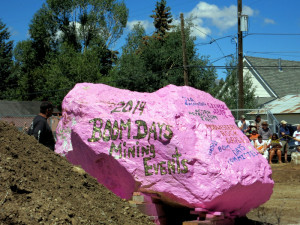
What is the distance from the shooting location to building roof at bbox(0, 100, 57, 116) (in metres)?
42.5

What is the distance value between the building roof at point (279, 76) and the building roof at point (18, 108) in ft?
73.1

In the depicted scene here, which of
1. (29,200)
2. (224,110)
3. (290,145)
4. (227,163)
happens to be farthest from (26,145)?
(290,145)

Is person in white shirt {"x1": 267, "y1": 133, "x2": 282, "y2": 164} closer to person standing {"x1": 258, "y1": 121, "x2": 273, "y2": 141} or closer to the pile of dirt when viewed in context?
person standing {"x1": 258, "y1": 121, "x2": 273, "y2": 141}

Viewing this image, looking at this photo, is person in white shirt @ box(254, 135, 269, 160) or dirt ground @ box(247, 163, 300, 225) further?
person in white shirt @ box(254, 135, 269, 160)

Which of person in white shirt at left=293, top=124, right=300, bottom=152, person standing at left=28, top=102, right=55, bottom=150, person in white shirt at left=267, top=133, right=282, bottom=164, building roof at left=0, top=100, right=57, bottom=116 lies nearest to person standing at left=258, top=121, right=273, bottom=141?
person in white shirt at left=267, top=133, right=282, bottom=164

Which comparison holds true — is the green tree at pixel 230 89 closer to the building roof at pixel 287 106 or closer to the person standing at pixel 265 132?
the building roof at pixel 287 106

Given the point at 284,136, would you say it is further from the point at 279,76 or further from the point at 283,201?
the point at 279,76

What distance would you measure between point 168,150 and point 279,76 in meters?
32.6

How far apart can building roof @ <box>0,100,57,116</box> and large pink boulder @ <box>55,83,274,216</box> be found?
37.5 meters

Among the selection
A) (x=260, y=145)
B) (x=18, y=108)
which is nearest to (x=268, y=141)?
(x=260, y=145)

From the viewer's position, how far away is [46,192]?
12.2 ft

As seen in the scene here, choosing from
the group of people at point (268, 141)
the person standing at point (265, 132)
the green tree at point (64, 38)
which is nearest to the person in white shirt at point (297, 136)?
the group of people at point (268, 141)

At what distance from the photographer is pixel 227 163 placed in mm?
5684

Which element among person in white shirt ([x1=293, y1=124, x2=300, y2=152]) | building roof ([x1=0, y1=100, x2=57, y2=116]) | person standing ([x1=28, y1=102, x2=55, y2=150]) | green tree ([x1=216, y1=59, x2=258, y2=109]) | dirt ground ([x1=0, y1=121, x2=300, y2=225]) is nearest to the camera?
dirt ground ([x1=0, y1=121, x2=300, y2=225])
